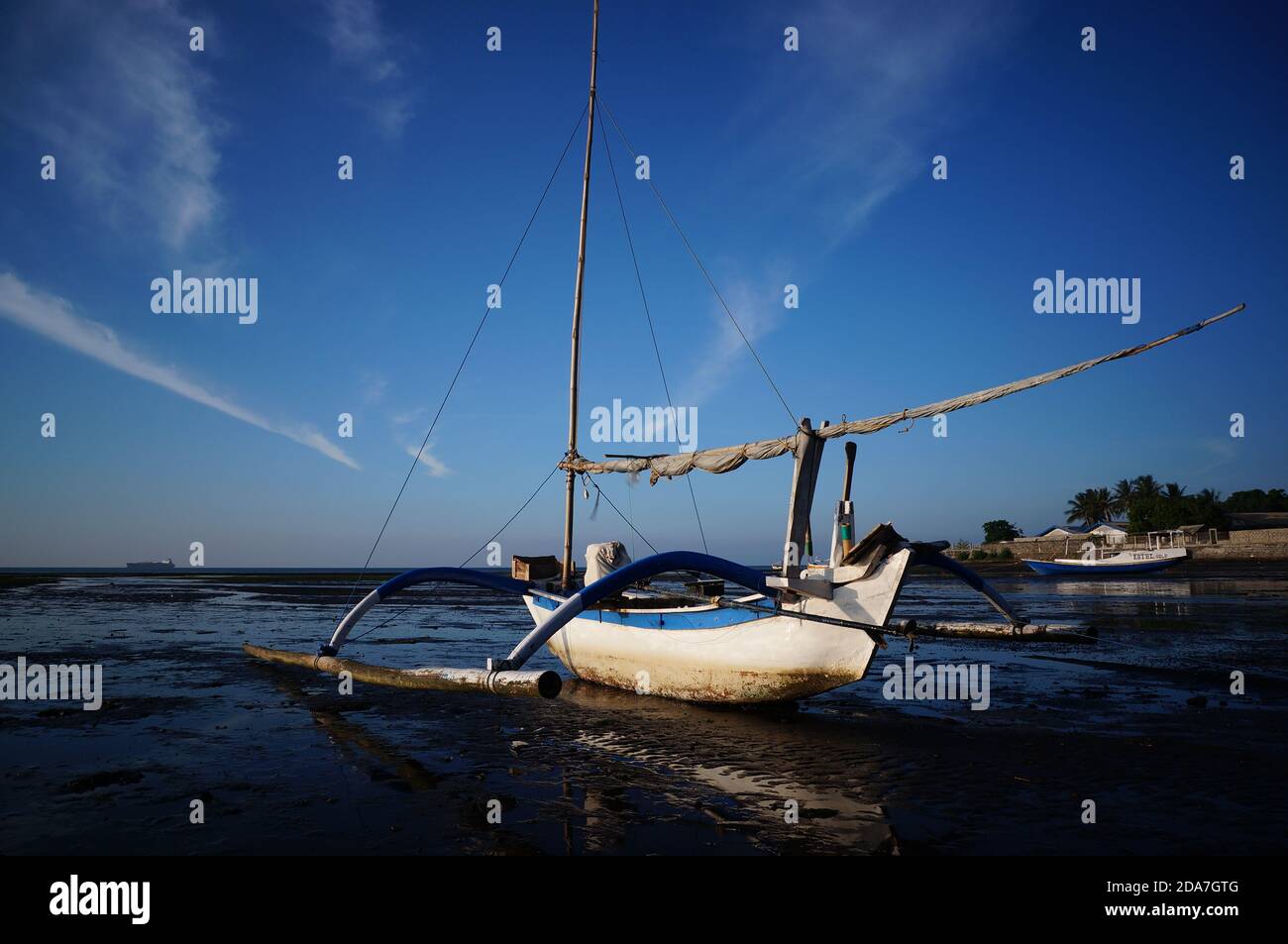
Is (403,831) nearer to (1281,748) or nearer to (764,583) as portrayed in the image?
(764,583)

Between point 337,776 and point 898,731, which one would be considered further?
point 898,731

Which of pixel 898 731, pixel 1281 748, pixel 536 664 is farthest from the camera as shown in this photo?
pixel 536 664

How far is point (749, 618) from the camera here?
10.8 metres

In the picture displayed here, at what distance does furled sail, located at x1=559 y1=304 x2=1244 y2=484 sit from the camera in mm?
8352

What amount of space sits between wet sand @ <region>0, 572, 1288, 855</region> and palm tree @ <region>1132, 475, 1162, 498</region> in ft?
292

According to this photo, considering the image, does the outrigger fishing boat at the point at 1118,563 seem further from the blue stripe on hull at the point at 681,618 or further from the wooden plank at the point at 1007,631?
the blue stripe on hull at the point at 681,618

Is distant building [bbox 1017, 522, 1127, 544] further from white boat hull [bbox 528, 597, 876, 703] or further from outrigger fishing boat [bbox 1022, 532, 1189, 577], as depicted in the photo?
white boat hull [bbox 528, 597, 876, 703]

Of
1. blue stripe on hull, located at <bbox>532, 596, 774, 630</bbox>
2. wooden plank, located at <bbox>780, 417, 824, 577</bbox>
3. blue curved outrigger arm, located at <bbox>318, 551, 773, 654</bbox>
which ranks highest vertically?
wooden plank, located at <bbox>780, 417, 824, 577</bbox>

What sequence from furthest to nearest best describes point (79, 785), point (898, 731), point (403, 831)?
point (898, 731), point (79, 785), point (403, 831)

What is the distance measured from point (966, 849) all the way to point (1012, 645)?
1494cm

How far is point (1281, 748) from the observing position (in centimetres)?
819

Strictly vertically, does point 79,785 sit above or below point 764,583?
below

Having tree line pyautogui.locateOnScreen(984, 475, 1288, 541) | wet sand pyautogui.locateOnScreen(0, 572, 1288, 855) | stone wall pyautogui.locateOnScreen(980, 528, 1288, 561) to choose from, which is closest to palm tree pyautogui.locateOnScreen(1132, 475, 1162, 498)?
tree line pyautogui.locateOnScreen(984, 475, 1288, 541)
